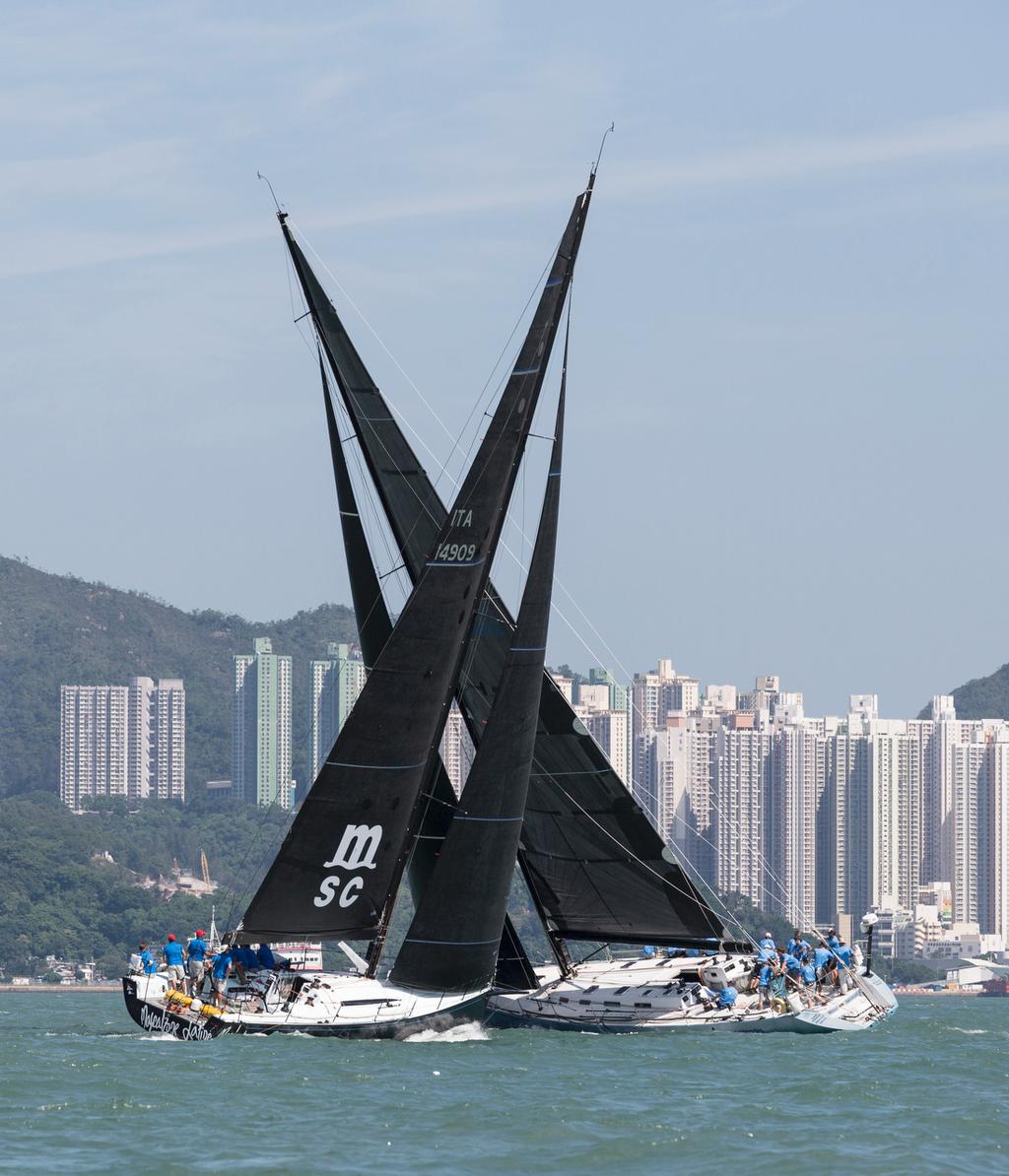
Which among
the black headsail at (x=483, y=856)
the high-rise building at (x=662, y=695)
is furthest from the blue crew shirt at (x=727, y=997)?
the high-rise building at (x=662, y=695)

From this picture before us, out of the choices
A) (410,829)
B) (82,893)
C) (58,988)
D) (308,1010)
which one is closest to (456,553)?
(410,829)

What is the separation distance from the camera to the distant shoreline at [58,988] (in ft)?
344

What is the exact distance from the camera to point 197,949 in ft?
87.9

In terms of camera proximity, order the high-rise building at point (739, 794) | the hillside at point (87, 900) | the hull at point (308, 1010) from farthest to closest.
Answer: the high-rise building at point (739, 794) → the hillside at point (87, 900) → the hull at point (308, 1010)

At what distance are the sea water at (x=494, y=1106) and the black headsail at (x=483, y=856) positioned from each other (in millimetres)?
858

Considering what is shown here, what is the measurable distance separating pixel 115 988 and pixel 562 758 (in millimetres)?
78526

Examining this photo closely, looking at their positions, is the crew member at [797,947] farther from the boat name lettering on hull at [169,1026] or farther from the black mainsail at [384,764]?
the boat name lettering on hull at [169,1026]

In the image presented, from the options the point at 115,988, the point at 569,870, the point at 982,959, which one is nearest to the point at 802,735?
the point at 982,959

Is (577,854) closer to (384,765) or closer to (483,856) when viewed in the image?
(483,856)

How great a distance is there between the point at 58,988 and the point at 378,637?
3173 inches

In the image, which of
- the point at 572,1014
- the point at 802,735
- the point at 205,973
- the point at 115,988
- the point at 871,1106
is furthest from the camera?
the point at 802,735

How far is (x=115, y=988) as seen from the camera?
342 ft

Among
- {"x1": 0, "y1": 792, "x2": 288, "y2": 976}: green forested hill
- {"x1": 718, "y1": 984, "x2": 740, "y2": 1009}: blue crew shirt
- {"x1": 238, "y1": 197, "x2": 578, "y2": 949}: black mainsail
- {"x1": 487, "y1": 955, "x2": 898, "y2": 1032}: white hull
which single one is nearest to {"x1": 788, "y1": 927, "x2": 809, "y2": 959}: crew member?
Answer: {"x1": 487, "y1": 955, "x2": 898, "y2": 1032}: white hull

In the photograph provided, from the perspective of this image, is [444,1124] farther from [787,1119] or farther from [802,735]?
[802,735]
